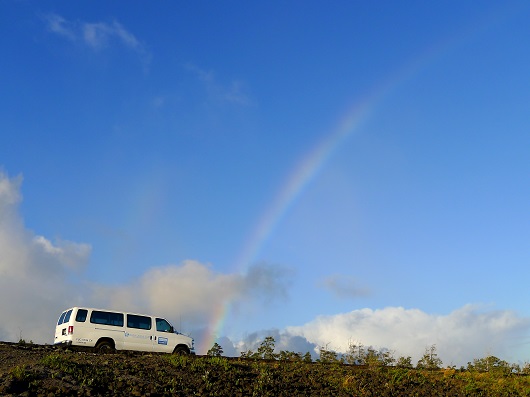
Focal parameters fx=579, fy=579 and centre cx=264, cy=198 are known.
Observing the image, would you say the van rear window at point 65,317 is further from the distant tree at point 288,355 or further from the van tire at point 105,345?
the distant tree at point 288,355

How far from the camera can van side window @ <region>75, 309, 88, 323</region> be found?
25375mm

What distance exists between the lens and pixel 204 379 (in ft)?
48.3

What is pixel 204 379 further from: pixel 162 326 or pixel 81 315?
pixel 162 326

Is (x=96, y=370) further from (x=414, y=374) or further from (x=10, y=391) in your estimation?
(x=414, y=374)

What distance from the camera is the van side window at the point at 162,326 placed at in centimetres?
2712

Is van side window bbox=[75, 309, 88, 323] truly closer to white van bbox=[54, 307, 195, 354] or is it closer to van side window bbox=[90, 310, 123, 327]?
white van bbox=[54, 307, 195, 354]

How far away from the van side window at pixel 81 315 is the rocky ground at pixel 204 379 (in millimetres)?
6607

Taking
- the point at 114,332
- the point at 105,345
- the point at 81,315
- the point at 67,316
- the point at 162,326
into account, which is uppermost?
the point at 67,316

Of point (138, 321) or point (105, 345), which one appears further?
point (138, 321)

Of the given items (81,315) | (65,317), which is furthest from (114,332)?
(65,317)

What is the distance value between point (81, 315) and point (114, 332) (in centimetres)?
163

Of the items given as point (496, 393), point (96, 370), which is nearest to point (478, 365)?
point (496, 393)

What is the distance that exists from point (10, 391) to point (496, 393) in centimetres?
1520

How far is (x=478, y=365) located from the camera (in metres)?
27.9
